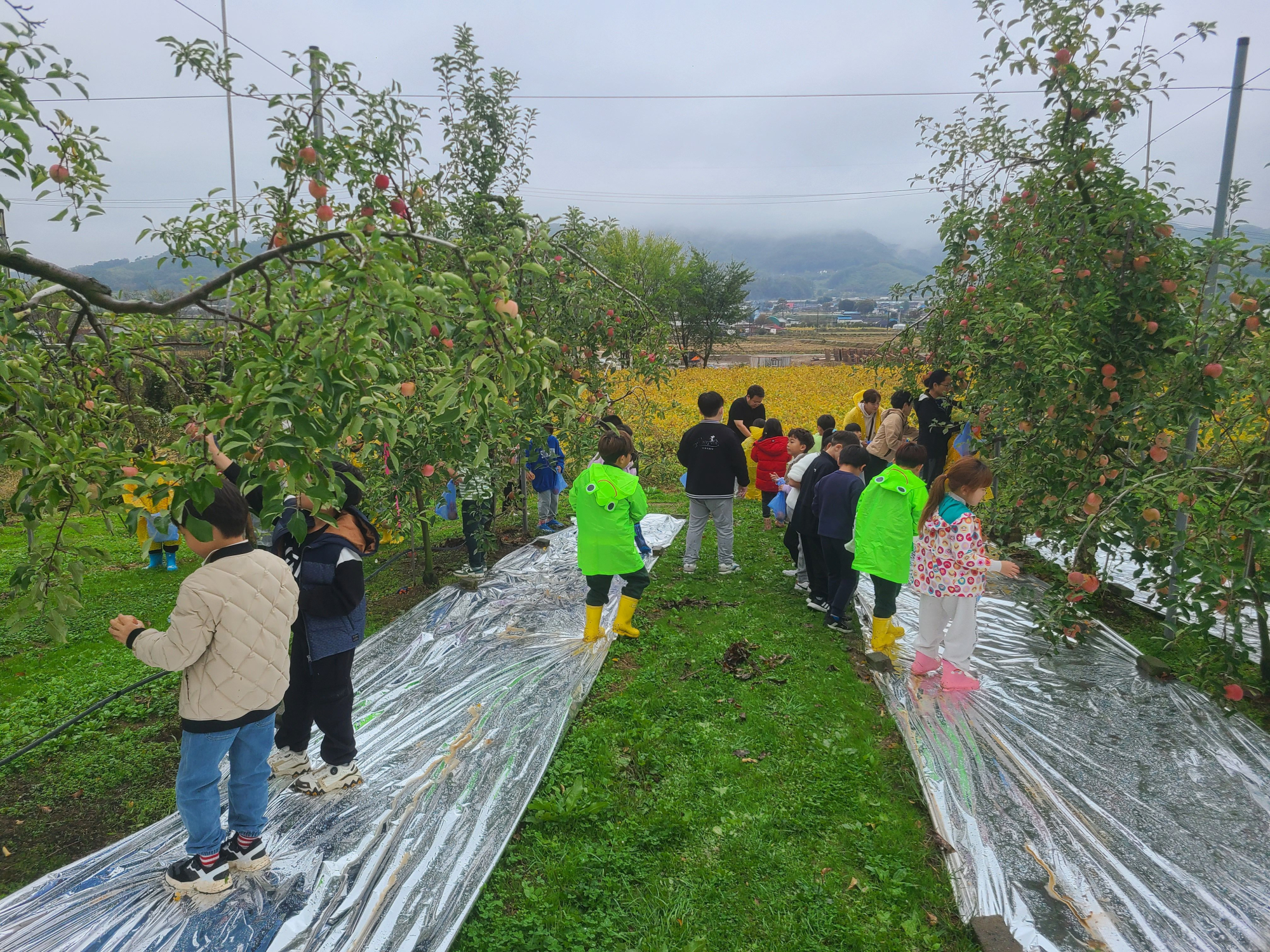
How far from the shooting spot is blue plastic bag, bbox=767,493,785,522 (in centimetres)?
812

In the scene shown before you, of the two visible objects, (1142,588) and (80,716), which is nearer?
(1142,588)

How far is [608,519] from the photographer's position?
16.9 ft

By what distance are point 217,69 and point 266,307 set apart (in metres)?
2.11

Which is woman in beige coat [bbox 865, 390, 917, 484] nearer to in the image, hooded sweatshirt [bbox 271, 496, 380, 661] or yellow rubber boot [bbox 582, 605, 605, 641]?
yellow rubber boot [bbox 582, 605, 605, 641]

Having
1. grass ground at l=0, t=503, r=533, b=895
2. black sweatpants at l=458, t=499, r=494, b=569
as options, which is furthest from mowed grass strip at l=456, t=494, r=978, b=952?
grass ground at l=0, t=503, r=533, b=895

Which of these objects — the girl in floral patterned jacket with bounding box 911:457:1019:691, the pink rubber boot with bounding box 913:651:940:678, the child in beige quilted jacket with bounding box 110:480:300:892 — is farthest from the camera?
the pink rubber boot with bounding box 913:651:940:678

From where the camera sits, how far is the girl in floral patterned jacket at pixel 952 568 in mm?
4430

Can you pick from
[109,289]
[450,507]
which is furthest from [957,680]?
[450,507]

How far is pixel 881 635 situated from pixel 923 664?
1.38 ft

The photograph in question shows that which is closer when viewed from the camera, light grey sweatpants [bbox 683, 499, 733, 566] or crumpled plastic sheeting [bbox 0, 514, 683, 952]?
crumpled plastic sheeting [bbox 0, 514, 683, 952]

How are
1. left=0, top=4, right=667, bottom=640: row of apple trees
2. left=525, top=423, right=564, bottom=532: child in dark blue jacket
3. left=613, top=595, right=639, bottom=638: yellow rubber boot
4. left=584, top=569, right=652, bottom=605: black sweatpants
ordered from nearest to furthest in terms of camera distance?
left=0, top=4, right=667, bottom=640: row of apple trees < left=584, top=569, right=652, bottom=605: black sweatpants < left=613, top=595, right=639, bottom=638: yellow rubber boot < left=525, top=423, right=564, bottom=532: child in dark blue jacket

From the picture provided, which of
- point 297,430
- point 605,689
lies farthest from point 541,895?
point 297,430

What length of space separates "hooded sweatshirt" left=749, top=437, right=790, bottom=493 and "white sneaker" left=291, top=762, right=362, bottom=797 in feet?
19.2

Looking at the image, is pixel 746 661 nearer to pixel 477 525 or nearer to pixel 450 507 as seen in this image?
pixel 477 525
